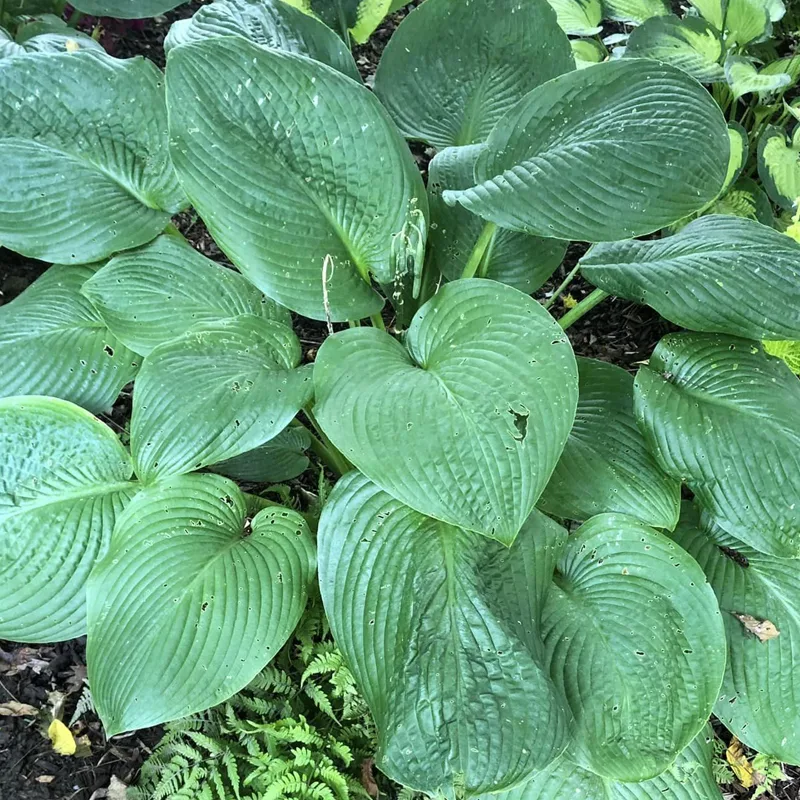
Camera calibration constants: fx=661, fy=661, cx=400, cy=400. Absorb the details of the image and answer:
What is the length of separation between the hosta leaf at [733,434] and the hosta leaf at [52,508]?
1.02m

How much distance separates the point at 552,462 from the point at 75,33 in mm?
1860

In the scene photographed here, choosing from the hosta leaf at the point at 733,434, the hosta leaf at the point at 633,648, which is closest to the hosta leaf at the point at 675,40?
the hosta leaf at the point at 733,434

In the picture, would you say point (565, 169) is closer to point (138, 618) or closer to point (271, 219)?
point (271, 219)

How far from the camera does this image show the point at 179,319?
138cm

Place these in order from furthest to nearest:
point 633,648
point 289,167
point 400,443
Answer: point 289,167, point 633,648, point 400,443

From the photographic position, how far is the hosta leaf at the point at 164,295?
1.38 metres

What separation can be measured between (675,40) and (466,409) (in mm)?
1666

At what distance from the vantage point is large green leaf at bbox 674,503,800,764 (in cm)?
120

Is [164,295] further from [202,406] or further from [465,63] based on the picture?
[465,63]

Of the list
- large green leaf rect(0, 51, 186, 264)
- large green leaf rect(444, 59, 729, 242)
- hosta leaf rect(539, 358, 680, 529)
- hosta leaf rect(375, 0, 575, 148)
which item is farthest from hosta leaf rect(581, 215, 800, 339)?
large green leaf rect(0, 51, 186, 264)

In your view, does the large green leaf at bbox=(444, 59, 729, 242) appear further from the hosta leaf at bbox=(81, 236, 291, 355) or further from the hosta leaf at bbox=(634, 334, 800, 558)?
the hosta leaf at bbox=(81, 236, 291, 355)

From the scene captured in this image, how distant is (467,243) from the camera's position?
1506 mm

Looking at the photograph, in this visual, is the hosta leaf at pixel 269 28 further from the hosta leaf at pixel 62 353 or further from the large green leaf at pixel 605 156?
the hosta leaf at pixel 62 353

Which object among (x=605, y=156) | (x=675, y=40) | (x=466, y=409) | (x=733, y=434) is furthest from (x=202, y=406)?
(x=675, y=40)
